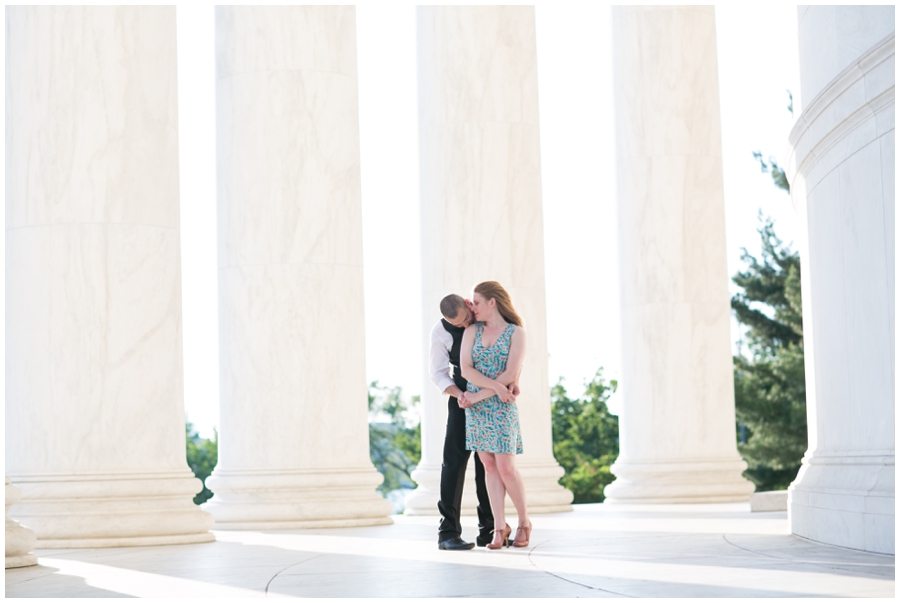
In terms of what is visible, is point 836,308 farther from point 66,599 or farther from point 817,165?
point 66,599

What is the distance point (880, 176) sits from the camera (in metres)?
152

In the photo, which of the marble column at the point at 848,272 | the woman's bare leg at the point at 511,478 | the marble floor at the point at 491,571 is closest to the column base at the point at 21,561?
the marble floor at the point at 491,571

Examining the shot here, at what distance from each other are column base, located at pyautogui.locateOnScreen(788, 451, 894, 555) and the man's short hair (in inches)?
2199

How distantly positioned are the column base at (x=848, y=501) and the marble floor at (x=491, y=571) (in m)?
3.03

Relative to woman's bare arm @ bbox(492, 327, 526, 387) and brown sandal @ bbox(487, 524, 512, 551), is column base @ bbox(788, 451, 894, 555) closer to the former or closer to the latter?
brown sandal @ bbox(487, 524, 512, 551)

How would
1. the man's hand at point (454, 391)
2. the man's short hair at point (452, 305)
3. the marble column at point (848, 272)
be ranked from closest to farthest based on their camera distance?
the marble column at point (848, 272)
the man's short hair at point (452, 305)
the man's hand at point (454, 391)

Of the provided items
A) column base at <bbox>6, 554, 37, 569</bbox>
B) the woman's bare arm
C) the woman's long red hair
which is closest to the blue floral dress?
the woman's bare arm

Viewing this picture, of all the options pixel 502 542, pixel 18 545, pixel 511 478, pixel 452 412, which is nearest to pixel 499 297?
pixel 452 412

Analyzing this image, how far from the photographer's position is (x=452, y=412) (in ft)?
608

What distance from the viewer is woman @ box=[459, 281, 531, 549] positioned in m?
178

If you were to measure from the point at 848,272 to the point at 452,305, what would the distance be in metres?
55.1

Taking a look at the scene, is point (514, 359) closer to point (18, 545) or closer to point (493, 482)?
point (493, 482)

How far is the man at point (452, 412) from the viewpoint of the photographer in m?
180

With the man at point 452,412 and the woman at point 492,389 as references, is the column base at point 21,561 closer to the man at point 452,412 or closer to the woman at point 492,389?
the man at point 452,412
